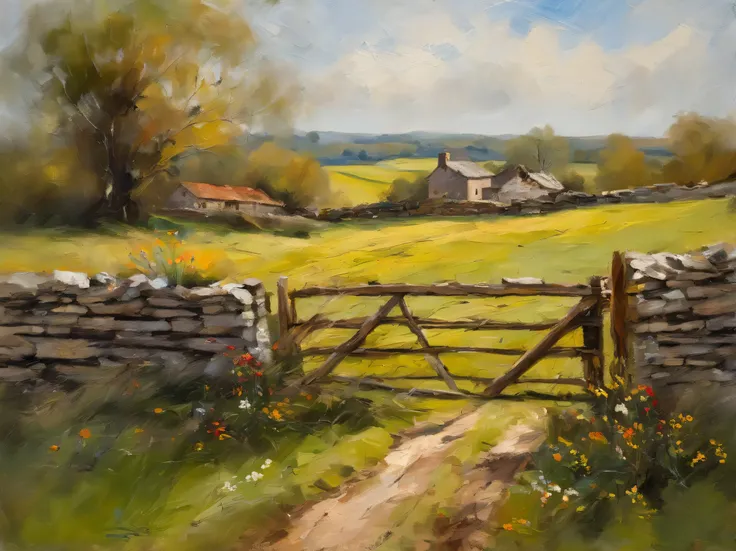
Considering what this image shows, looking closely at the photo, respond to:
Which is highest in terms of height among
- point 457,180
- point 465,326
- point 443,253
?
point 457,180

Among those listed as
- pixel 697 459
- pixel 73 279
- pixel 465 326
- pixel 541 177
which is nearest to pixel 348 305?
pixel 465 326

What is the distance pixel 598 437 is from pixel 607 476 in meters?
0.23

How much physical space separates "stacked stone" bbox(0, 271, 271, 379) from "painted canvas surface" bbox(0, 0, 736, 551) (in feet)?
0.09

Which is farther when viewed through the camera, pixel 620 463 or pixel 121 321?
pixel 121 321

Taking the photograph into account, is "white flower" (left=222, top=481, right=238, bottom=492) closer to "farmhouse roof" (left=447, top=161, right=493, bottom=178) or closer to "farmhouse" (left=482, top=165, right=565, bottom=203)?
"farmhouse roof" (left=447, top=161, right=493, bottom=178)

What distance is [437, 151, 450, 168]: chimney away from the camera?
22.7 feet

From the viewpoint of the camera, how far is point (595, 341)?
186 inches

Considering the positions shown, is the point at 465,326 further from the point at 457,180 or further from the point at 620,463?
the point at 457,180

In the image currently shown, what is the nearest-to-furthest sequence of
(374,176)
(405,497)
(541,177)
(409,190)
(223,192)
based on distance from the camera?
(405,497) < (541,177) < (223,192) < (374,176) < (409,190)

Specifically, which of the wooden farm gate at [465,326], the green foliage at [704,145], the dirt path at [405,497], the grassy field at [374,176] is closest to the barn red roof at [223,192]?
the grassy field at [374,176]

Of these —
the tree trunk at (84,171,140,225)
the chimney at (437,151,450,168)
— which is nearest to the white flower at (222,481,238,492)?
the chimney at (437,151,450,168)

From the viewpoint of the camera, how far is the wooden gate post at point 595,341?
179 inches

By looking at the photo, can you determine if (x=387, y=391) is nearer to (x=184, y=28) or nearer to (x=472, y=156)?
(x=472, y=156)

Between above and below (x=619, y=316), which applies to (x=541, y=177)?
above
